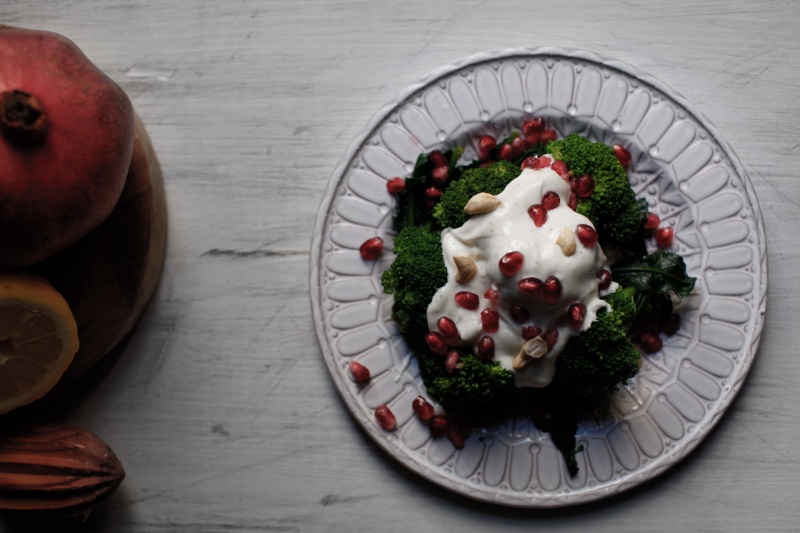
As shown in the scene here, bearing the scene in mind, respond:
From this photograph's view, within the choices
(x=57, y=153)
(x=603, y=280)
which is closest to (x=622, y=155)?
(x=603, y=280)

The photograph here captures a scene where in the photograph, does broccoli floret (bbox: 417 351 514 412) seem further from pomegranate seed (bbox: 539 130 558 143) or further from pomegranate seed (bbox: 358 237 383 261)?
pomegranate seed (bbox: 539 130 558 143)

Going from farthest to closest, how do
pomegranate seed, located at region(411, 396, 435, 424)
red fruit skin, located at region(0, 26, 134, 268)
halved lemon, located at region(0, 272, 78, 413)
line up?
pomegranate seed, located at region(411, 396, 435, 424) < halved lemon, located at region(0, 272, 78, 413) < red fruit skin, located at region(0, 26, 134, 268)

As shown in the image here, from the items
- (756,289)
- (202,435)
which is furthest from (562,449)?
(202,435)

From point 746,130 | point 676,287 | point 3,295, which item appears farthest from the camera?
point 746,130

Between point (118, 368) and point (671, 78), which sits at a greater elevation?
point (671, 78)

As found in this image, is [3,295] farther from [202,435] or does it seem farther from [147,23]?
[147,23]

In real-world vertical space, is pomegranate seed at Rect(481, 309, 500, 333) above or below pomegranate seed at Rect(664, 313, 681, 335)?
above

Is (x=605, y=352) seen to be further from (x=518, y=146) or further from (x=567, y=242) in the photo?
(x=518, y=146)

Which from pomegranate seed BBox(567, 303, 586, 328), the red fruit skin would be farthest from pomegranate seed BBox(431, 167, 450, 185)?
the red fruit skin
